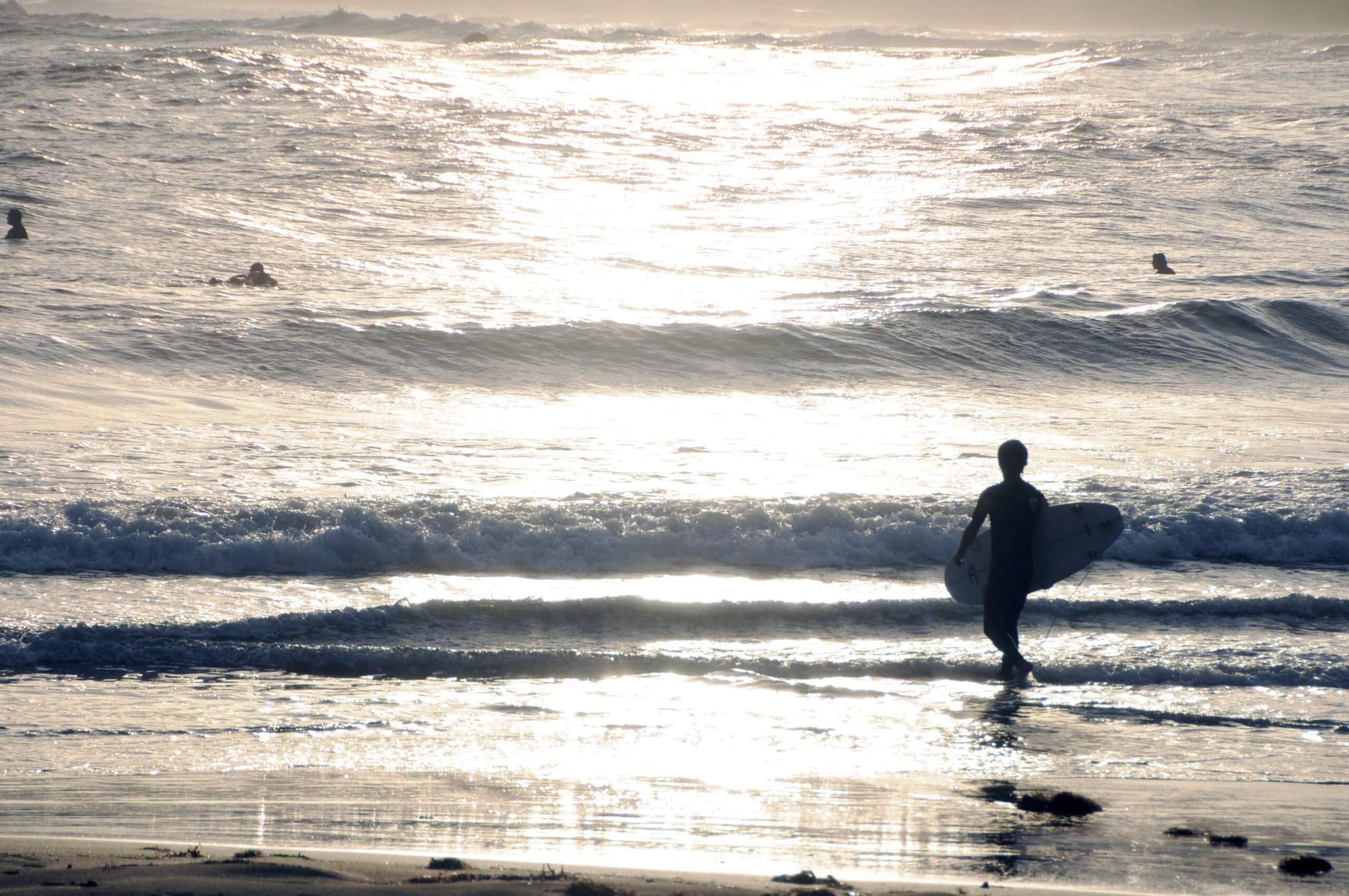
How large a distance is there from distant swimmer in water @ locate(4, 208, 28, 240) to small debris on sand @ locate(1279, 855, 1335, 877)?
2222cm

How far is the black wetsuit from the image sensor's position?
21.1 ft

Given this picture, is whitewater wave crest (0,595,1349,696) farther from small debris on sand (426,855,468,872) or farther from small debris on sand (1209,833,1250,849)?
small debris on sand (426,855,468,872)

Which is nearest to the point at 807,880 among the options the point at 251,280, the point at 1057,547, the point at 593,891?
the point at 593,891

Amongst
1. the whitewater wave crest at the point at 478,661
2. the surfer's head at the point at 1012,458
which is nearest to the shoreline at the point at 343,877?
the whitewater wave crest at the point at 478,661

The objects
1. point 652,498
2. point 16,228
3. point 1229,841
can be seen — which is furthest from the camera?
point 16,228

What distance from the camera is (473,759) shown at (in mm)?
5047

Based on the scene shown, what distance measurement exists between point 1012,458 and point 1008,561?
60 centimetres

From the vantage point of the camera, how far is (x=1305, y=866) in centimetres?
388

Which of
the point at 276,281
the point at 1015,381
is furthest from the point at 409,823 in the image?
the point at 276,281

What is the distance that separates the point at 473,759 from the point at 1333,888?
133 inches

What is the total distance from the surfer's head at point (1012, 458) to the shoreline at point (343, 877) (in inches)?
127

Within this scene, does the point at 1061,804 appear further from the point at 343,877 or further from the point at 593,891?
the point at 343,877

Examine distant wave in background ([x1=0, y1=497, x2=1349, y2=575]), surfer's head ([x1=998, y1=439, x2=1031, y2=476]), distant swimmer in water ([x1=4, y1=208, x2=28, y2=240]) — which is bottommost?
distant wave in background ([x1=0, y1=497, x2=1349, y2=575])

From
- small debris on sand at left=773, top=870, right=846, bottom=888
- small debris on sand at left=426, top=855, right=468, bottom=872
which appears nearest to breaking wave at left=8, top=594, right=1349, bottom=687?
small debris on sand at left=426, top=855, right=468, bottom=872
